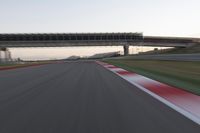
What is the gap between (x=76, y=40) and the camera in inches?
3996

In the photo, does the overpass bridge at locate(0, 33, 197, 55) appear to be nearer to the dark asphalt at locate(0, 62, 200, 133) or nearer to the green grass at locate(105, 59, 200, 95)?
the green grass at locate(105, 59, 200, 95)

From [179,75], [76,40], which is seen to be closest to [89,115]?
[179,75]

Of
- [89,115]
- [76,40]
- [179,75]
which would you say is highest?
[76,40]

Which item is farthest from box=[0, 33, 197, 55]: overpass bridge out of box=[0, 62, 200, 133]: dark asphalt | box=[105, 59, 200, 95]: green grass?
box=[0, 62, 200, 133]: dark asphalt

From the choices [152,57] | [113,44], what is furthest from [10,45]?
[152,57]

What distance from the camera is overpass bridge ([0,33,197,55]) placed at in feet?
326

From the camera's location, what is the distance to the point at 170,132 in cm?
461

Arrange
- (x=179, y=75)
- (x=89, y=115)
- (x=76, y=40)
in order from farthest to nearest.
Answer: (x=76, y=40) → (x=179, y=75) → (x=89, y=115)

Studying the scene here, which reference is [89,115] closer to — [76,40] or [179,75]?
[179,75]

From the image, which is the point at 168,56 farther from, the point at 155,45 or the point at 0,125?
the point at 155,45

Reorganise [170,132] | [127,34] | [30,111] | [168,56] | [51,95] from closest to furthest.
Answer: [170,132] < [30,111] < [51,95] < [168,56] < [127,34]

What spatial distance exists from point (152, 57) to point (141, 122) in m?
36.8

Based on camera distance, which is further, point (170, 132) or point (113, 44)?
point (113, 44)

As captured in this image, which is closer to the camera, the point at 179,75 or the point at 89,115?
the point at 89,115
